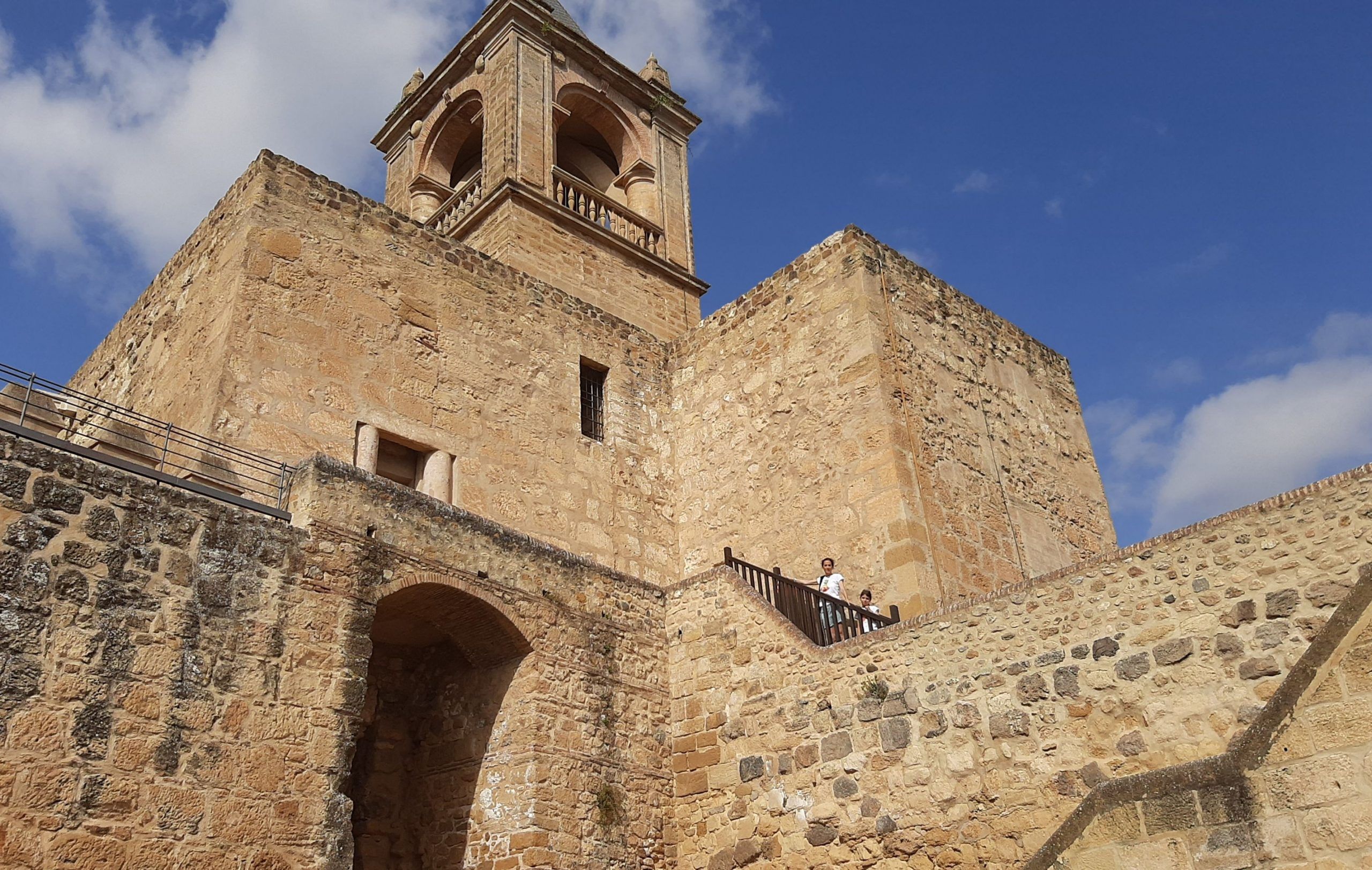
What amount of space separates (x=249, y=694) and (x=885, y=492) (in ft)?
21.0

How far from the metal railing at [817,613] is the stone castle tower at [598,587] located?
0.12ft

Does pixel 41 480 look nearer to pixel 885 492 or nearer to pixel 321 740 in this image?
pixel 321 740

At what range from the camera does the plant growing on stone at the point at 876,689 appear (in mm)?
9023

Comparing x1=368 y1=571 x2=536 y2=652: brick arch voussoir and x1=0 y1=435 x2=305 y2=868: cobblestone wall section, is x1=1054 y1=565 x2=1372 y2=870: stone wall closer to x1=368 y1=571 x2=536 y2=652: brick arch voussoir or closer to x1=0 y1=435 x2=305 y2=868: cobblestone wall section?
x1=0 y1=435 x2=305 y2=868: cobblestone wall section

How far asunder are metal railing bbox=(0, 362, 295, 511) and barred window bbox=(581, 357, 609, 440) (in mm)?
4169

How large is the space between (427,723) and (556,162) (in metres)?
10.7

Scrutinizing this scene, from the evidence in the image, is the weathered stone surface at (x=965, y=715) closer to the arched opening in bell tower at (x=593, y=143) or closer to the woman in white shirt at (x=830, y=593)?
the woman in white shirt at (x=830, y=593)

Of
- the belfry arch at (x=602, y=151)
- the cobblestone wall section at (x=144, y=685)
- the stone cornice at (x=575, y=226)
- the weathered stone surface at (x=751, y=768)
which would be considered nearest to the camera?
the cobblestone wall section at (x=144, y=685)

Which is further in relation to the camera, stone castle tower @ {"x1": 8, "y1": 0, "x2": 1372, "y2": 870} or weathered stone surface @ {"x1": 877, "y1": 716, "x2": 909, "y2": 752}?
weathered stone surface @ {"x1": 877, "y1": 716, "x2": 909, "y2": 752}

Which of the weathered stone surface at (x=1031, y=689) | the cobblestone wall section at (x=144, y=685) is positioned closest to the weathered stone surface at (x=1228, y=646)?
the weathered stone surface at (x=1031, y=689)

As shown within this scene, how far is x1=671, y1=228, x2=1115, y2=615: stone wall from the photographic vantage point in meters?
Answer: 11.7

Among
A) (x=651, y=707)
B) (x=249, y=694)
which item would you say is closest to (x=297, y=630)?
(x=249, y=694)

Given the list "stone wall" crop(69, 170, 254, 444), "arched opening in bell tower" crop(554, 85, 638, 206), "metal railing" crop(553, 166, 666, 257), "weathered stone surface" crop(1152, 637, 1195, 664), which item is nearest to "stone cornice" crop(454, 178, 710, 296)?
"metal railing" crop(553, 166, 666, 257)

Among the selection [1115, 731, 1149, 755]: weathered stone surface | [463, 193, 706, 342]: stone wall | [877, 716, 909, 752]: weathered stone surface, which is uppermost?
[463, 193, 706, 342]: stone wall
